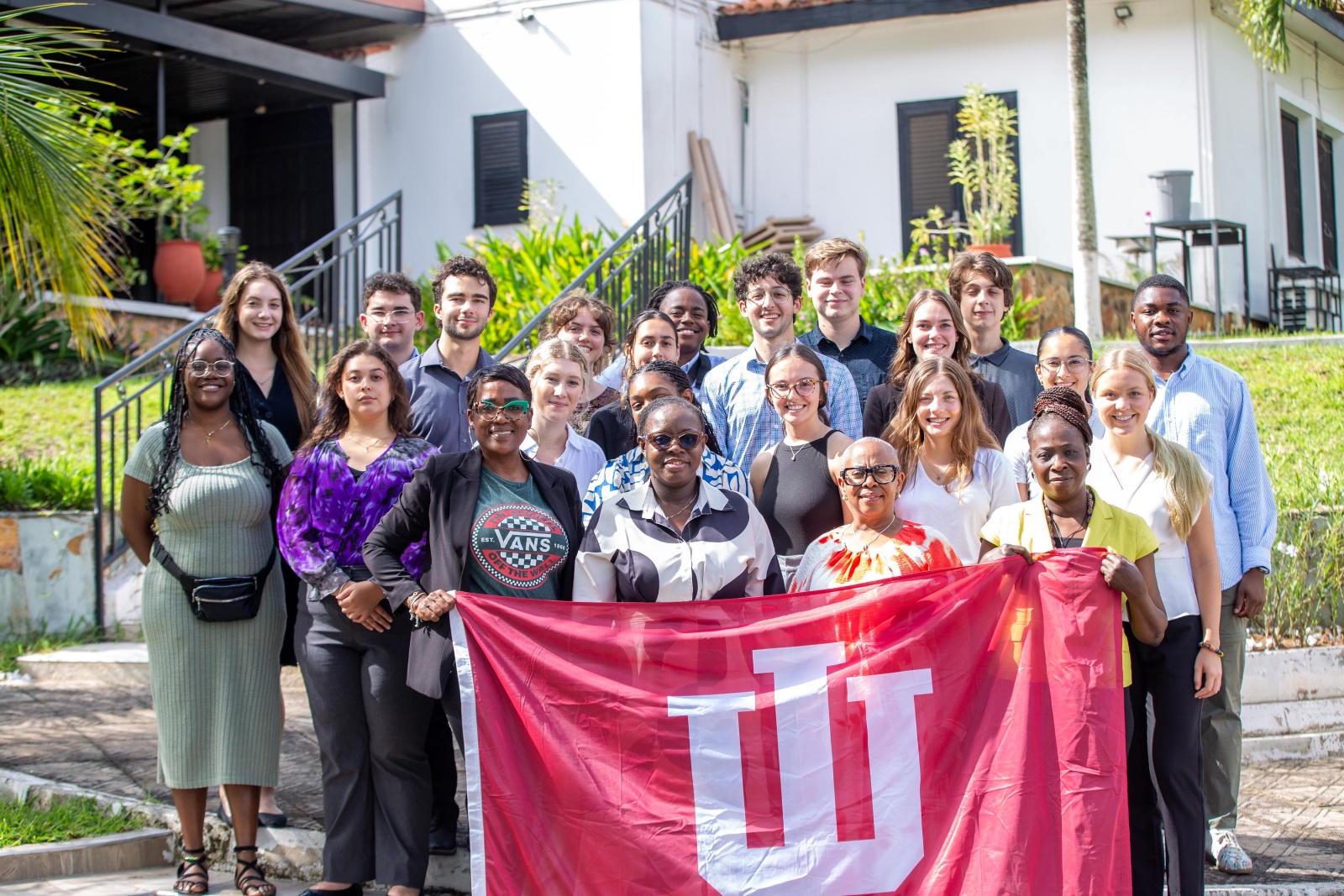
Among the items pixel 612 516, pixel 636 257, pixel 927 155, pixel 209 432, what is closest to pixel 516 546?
pixel 612 516

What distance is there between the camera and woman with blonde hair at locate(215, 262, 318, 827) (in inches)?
229

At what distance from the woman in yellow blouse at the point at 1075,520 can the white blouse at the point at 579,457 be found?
1.74 metres

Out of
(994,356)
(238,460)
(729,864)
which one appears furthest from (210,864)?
(994,356)

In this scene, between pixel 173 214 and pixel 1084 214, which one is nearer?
pixel 1084 214

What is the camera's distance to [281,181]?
53.8ft

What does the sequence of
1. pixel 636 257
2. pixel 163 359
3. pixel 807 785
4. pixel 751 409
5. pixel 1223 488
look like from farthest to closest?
pixel 163 359 → pixel 636 257 → pixel 751 409 → pixel 1223 488 → pixel 807 785

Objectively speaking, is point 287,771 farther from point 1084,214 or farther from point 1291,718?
point 1084,214

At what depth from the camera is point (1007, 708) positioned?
14.3 feet

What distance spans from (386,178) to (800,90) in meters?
4.82

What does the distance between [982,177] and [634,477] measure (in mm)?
8664

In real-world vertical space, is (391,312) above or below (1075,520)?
above

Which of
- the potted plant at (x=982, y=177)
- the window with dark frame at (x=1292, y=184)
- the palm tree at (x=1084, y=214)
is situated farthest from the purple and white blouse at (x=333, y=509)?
the window with dark frame at (x=1292, y=184)

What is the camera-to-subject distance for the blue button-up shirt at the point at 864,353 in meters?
6.10

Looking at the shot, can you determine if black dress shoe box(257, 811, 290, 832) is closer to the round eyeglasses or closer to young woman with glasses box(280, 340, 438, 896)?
young woman with glasses box(280, 340, 438, 896)
